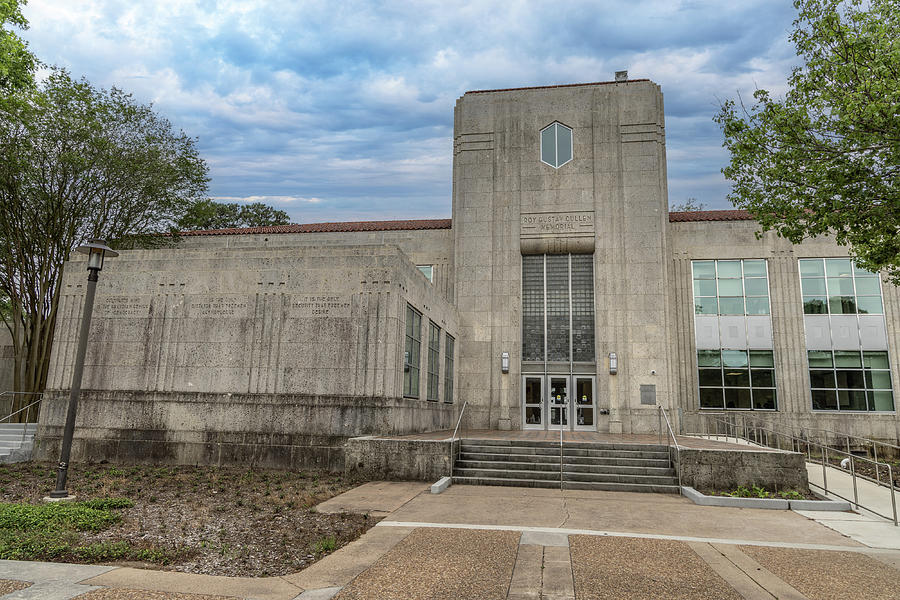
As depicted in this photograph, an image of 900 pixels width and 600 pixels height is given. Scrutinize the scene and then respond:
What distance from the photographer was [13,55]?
1716 centimetres

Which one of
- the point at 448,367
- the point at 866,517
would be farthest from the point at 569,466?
the point at 448,367

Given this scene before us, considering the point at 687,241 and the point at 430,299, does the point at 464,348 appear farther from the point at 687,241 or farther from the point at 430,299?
the point at 687,241

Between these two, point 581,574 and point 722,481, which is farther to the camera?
point 722,481

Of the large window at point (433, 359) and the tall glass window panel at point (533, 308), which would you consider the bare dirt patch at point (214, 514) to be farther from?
the tall glass window panel at point (533, 308)

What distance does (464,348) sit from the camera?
25031 millimetres

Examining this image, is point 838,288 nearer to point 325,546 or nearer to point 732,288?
point 732,288

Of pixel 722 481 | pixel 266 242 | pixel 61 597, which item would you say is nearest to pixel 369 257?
pixel 722 481

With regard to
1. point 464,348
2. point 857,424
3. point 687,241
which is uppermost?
point 687,241

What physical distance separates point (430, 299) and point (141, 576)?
47.0ft

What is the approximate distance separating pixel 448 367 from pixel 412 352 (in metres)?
5.76

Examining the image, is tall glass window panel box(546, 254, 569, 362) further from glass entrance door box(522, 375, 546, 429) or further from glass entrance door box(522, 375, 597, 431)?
glass entrance door box(522, 375, 546, 429)

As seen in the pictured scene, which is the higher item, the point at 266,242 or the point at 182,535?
the point at 266,242

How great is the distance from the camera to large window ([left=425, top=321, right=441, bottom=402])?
65.1ft

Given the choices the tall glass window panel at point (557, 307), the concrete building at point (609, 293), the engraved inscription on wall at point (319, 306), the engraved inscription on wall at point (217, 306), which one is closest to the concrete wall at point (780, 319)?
the concrete building at point (609, 293)
